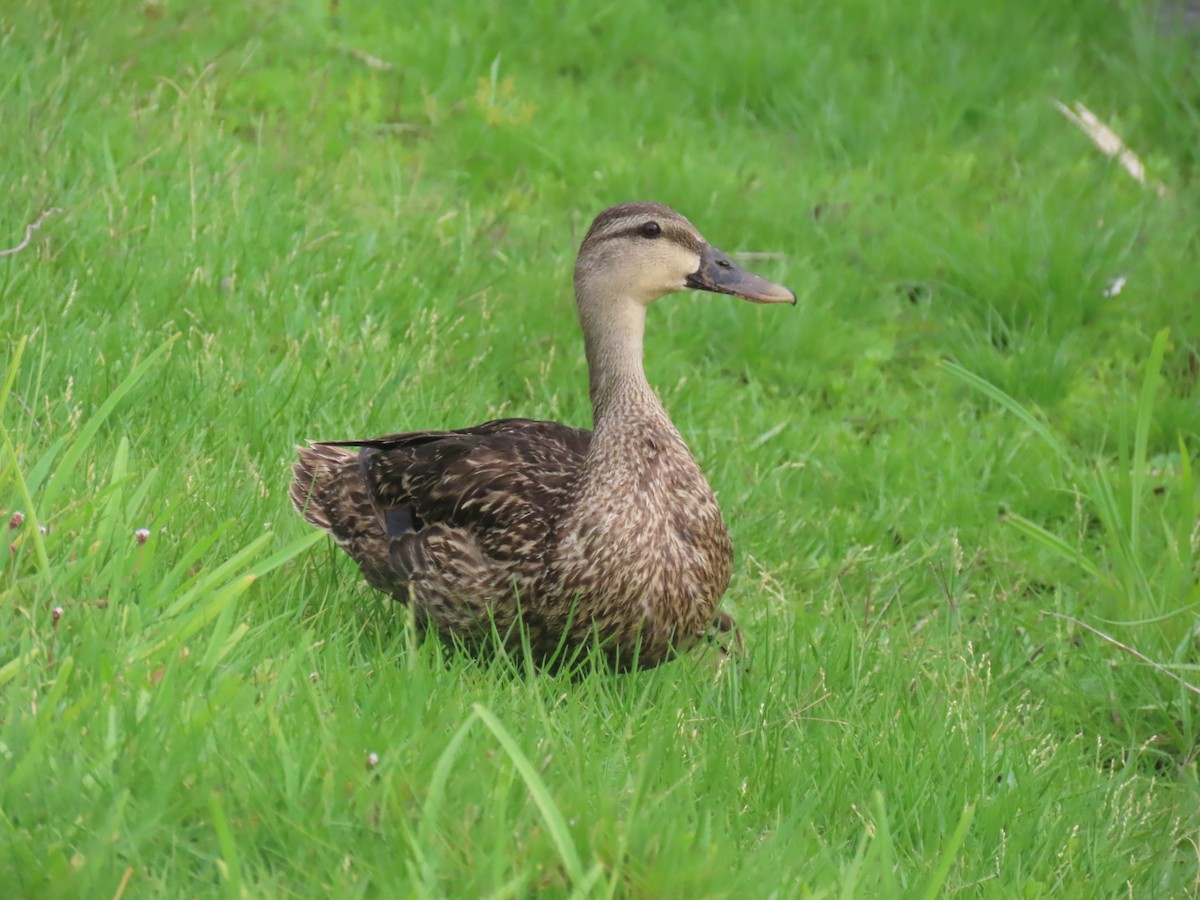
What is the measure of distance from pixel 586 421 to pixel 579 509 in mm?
1795

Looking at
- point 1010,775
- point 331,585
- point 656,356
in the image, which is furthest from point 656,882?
point 656,356

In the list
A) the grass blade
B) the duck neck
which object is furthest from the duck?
the grass blade

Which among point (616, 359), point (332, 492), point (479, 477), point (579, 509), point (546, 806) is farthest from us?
point (332, 492)

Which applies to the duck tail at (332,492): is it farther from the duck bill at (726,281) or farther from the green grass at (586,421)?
the duck bill at (726,281)

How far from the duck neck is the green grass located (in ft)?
2.56

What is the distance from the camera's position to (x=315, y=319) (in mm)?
5684

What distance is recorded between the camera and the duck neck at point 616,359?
441cm

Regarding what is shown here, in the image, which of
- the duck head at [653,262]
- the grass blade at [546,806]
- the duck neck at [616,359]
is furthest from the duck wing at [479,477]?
the grass blade at [546,806]

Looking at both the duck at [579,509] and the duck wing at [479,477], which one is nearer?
the duck at [579,509]

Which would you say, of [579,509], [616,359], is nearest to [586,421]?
[616,359]

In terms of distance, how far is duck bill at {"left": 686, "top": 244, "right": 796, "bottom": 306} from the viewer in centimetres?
454

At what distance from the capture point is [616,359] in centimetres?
447

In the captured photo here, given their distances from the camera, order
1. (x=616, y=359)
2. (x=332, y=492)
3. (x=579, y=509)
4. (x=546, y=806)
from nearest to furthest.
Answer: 1. (x=546, y=806)
2. (x=579, y=509)
3. (x=616, y=359)
4. (x=332, y=492)

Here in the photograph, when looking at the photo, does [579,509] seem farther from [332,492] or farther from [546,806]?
[546,806]
